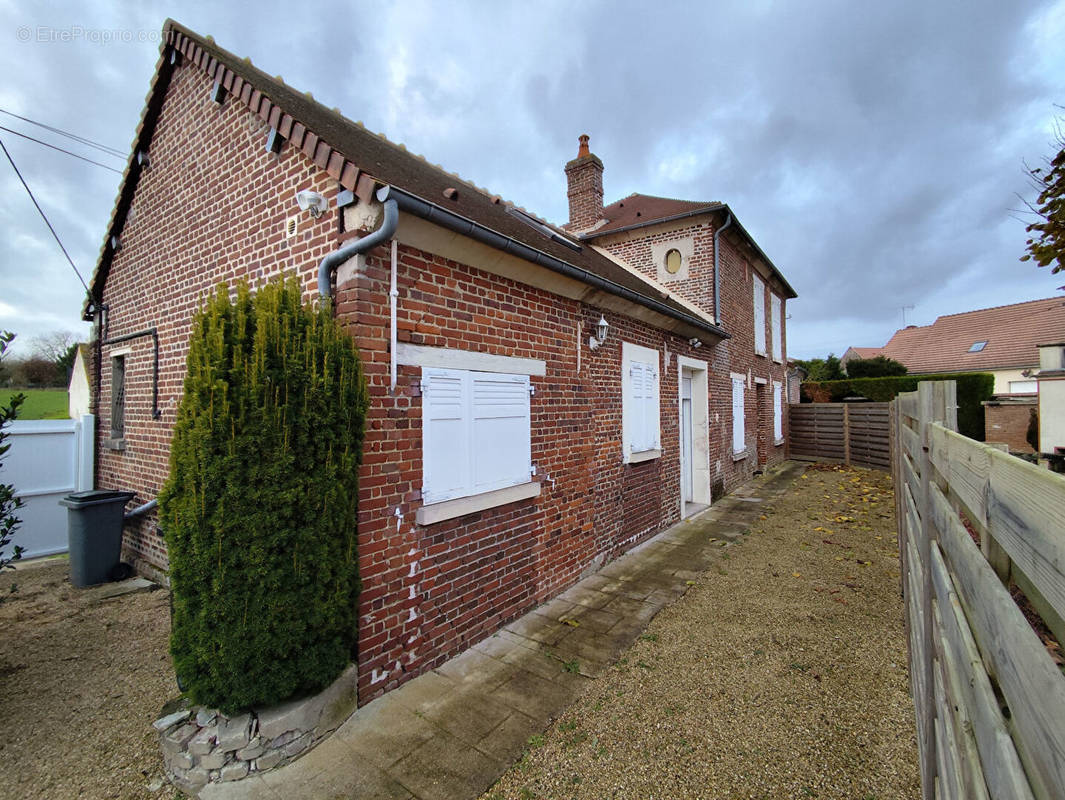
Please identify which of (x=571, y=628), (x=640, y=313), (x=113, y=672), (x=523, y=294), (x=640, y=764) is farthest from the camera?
(x=640, y=313)

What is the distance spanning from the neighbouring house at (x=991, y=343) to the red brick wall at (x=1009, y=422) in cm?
1019

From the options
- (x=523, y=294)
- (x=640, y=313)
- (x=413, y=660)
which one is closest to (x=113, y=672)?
(x=413, y=660)

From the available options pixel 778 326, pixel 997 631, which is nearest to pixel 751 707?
pixel 997 631

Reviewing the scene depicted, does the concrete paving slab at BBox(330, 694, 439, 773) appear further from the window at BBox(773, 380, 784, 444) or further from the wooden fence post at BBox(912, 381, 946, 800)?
the window at BBox(773, 380, 784, 444)

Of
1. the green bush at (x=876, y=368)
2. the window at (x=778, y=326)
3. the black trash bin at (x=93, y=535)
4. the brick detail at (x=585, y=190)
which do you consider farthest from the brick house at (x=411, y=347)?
the green bush at (x=876, y=368)

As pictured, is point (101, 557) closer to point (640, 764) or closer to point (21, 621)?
point (21, 621)

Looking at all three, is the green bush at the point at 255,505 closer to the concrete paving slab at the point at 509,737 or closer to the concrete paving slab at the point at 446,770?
the concrete paving slab at the point at 446,770

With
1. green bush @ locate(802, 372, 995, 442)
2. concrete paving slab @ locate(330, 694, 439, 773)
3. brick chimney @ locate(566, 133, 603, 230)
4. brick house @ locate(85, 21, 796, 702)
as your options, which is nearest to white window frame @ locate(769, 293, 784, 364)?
green bush @ locate(802, 372, 995, 442)

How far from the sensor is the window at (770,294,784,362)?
15.7 m

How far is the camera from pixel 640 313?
7027mm

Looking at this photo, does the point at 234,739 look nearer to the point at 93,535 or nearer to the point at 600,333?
the point at 93,535

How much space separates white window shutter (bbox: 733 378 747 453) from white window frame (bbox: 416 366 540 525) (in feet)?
27.5

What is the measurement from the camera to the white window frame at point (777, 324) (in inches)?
612

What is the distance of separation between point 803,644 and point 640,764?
211cm
